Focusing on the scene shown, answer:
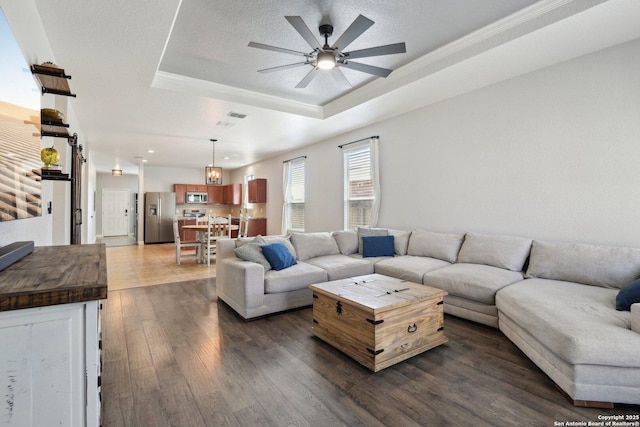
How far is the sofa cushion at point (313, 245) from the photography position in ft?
14.0

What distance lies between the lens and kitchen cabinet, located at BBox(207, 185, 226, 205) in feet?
36.5

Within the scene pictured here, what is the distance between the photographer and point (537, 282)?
2.86m

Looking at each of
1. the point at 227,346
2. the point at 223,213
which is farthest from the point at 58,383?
the point at 223,213

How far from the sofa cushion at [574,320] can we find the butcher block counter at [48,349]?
2488 mm

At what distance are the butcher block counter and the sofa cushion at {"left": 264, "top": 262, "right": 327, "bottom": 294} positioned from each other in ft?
7.54

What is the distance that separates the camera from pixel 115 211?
1240 centimetres

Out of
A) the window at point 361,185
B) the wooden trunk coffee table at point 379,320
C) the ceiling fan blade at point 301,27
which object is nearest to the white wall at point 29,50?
the ceiling fan blade at point 301,27

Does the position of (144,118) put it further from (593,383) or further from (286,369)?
(593,383)

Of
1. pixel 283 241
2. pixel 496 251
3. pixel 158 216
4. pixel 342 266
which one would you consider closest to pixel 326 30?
pixel 283 241

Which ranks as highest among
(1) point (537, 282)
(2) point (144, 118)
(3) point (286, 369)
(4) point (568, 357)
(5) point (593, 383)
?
(2) point (144, 118)

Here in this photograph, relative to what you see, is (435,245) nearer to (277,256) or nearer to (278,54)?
(277,256)

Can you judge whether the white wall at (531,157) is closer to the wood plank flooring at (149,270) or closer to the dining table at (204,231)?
the dining table at (204,231)

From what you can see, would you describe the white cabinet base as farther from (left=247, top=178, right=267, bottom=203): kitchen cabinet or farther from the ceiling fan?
(left=247, top=178, right=267, bottom=203): kitchen cabinet

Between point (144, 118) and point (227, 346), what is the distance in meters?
4.13
